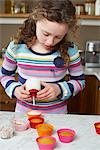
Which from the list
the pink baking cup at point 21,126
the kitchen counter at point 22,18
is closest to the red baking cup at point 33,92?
the pink baking cup at point 21,126

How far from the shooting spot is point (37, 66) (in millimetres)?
1434

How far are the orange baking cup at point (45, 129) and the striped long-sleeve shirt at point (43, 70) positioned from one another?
0.32m

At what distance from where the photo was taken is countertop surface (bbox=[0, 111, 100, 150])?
0.98 meters

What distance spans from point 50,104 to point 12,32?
1874 mm

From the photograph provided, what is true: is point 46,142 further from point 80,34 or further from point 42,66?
point 80,34

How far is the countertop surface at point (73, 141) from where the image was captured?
0.98 meters

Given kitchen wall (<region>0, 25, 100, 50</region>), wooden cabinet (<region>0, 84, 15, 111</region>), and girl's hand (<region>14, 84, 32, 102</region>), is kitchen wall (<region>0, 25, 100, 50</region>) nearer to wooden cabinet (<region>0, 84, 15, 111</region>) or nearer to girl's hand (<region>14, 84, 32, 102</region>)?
wooden cabinet (<region>0, 84, 15, 111</region>)

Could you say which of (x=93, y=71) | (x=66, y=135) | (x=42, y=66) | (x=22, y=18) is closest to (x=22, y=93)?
(x=42, y=66)

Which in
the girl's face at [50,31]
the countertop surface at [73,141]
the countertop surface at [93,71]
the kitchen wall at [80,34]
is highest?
the girl's face at [50,31]

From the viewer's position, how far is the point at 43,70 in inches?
56.4

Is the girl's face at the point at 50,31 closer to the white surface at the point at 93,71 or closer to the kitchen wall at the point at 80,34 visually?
the white surface at the point at 93,71

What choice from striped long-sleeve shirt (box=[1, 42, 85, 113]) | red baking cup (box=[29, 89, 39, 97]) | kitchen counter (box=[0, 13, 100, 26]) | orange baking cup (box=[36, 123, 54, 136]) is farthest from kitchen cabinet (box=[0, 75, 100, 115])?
orange baking cup (box=[36, 123, 54, 136])

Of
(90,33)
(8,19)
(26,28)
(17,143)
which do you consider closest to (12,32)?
(8,19)

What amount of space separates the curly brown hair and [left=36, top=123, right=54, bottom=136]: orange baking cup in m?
0.41
